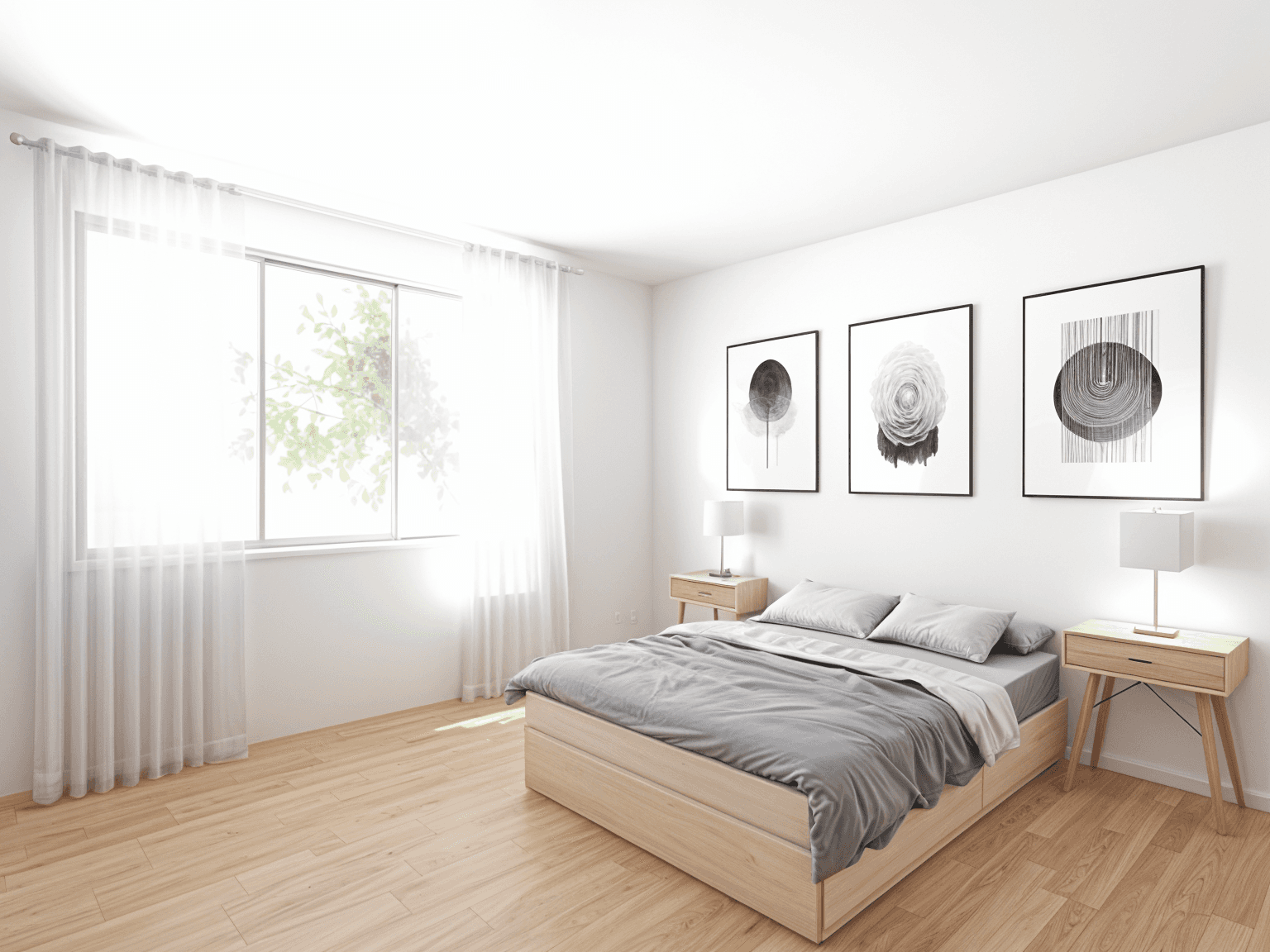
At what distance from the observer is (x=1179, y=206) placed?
123 inches

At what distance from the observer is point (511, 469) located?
4473 millimetres

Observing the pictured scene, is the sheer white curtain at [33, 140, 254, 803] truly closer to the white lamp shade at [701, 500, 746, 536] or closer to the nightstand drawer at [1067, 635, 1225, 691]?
the white lamp shade at [701, 500, 746, 536]

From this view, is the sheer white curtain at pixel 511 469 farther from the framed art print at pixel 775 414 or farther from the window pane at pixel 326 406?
the framed art print at pixel 775 414

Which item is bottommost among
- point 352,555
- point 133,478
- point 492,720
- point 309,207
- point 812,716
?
point 492,720

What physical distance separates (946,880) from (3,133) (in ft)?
15.0

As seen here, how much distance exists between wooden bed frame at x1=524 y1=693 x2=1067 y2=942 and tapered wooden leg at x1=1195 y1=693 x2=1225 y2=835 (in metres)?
0.56

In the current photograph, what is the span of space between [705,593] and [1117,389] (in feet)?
8.23

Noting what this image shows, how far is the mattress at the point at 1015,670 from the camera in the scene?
9.87 ft

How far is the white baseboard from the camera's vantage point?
2914mm

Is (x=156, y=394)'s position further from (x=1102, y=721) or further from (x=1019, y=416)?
(x=1102, y=721)

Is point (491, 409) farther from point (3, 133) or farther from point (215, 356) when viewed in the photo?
point (3, 133)

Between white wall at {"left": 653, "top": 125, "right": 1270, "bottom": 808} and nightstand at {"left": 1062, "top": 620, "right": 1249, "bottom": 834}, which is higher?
white wall at {"left": 653, "top": 125, "right": 1270, "bottom": 808}

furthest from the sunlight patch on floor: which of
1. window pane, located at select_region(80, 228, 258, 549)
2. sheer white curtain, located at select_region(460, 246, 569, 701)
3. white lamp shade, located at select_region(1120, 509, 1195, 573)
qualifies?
white lamp shade, located at select_region(1120, 509, 1195, 573)

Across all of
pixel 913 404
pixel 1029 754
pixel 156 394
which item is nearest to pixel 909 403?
pixel 913 404
